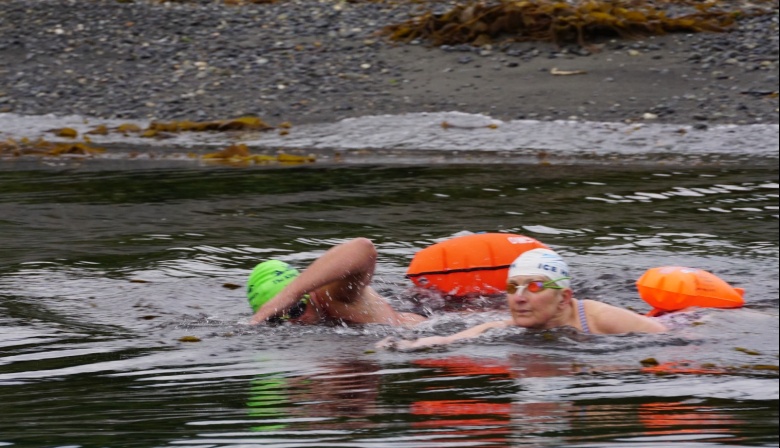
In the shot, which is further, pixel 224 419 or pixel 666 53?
pixel 666 53

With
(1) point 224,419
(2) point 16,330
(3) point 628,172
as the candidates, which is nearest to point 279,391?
(1) point 224,419

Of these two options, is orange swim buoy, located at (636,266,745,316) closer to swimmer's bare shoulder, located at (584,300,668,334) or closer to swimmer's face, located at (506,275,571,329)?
swimmer's bare shoulder, located at (584,300,668,334)

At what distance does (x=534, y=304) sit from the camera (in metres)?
6.84

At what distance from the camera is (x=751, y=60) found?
674 inches

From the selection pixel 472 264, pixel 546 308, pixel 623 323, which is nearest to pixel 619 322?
pixel 623 323

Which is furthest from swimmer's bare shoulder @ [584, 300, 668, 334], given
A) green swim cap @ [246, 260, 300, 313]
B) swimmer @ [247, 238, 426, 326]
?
green swim cap @ [246, 260, 300, 313]

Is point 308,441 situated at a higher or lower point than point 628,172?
higher

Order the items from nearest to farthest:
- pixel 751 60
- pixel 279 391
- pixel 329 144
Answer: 1. pixel 279 391
2. pixel 329 144
3. pixel 751 60

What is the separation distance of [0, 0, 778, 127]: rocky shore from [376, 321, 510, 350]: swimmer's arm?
929 centimetres

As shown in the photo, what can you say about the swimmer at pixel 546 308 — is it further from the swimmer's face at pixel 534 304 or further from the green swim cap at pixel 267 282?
the green swim cap at pixel 267 282

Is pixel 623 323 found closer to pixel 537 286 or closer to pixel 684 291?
pixel 537 286

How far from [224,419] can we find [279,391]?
586mm

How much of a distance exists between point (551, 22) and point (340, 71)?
3.14 meters

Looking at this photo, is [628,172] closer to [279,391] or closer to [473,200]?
[473,200]
